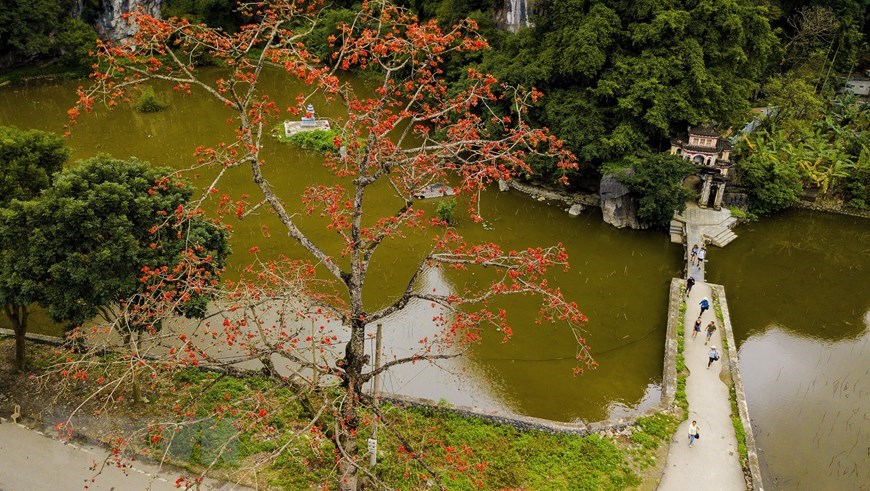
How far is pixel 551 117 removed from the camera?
2052 cm

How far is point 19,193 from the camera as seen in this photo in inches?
480

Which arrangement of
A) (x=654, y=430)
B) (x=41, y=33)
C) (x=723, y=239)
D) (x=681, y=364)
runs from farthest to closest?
(x=41, y=33) < (x=723, y=239) < (x=681, y=364) < (x=654, y=430)

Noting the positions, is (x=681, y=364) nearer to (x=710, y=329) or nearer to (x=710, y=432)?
(x=710, y=329)

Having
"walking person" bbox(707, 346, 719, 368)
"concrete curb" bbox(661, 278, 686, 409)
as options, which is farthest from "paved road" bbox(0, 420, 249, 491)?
"walking person" bbox(707, 346, 719, 368)

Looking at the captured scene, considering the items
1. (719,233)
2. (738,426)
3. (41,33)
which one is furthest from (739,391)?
A: (41,33)

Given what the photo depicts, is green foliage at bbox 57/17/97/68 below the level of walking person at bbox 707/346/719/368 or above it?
above

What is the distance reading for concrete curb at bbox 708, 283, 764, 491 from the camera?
36.9 feet

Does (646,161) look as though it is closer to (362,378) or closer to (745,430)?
(745,430)

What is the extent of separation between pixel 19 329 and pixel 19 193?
273 centimetres

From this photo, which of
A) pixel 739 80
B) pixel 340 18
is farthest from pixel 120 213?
pixel 340 18

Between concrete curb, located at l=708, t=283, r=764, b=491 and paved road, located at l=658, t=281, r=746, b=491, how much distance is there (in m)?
0.19

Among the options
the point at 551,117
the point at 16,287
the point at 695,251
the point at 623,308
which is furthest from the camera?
the point at 551,117

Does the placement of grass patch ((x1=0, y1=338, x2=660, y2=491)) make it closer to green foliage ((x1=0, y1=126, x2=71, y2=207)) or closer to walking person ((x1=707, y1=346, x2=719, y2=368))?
walking person ((x1=707, y1=346, x2=719, y2=368))

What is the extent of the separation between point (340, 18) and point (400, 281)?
21461mm
